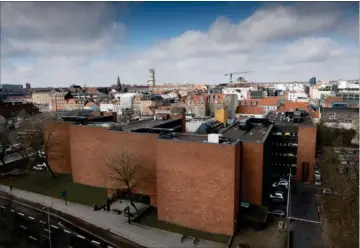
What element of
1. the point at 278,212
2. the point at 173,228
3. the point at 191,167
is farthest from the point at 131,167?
the point at 278,212

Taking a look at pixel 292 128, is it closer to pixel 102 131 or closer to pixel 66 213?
pixel 102 131

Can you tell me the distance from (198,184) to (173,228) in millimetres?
4020

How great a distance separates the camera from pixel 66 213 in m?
23.2

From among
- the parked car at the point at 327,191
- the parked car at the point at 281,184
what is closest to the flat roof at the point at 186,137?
the parked car at the point at 281,184

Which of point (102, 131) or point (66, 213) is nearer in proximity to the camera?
point (66, 213)

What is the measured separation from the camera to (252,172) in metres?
21.6

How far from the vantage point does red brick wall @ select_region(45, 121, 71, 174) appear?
104 ft

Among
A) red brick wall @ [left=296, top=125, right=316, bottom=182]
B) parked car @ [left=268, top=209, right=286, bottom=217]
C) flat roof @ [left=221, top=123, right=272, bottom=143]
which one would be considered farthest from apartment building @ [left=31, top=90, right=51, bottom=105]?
parked car @ [left=268, top=209, right=286, bottom=217]

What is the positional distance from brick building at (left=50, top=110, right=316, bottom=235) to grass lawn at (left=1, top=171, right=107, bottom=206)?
99cm

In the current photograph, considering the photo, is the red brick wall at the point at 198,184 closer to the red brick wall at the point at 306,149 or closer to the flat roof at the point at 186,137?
the flat roof at the point at 186,137

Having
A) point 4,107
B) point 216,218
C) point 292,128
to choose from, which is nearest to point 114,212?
point 216,218

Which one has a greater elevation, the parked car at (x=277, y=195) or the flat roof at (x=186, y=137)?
the flat roof at (x=186, y=137)

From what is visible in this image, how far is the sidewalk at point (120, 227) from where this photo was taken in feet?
59.8

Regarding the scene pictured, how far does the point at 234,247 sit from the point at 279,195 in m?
9.54
